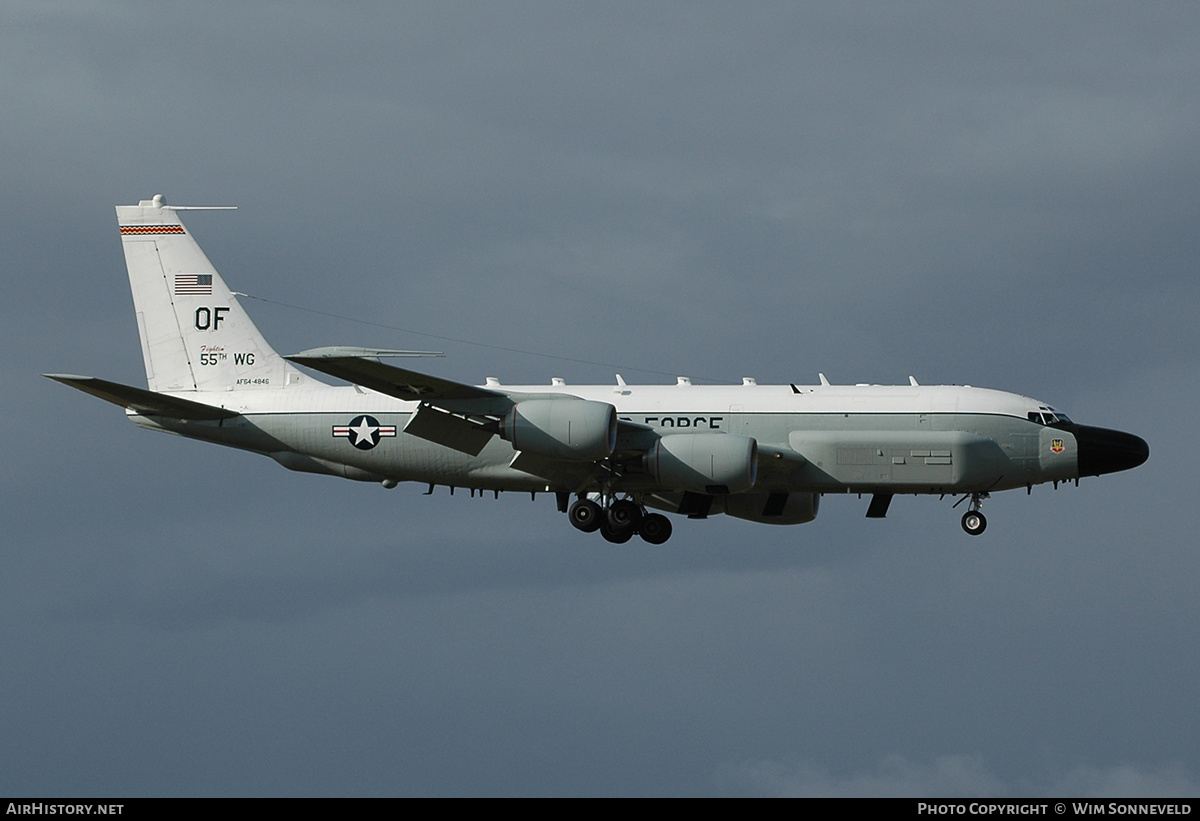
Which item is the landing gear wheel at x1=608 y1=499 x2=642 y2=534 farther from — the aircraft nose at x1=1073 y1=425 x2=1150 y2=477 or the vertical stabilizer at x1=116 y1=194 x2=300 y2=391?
the aircraft nose at x1=1073 y1=425 x2=1150 y2=477

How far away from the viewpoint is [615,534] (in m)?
54.9

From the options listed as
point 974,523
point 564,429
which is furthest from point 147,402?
point 974,523

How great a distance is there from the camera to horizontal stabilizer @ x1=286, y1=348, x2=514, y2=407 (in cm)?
4750

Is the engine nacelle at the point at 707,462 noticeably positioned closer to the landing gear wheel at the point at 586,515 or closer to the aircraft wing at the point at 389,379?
the landing gear wheel at the point at 586,515

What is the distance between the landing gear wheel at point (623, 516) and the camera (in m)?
54.7

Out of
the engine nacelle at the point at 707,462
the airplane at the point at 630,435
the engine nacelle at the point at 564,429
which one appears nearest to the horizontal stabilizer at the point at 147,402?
the airplane at the point at 630,435

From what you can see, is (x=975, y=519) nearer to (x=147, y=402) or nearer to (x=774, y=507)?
(x=774, y=507)

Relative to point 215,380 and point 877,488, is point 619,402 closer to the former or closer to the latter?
point 877,488

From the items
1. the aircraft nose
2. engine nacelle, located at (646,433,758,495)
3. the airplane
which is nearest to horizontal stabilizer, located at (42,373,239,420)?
the airplane

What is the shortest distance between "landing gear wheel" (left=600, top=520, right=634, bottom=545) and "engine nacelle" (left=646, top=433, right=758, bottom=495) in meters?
3.42
